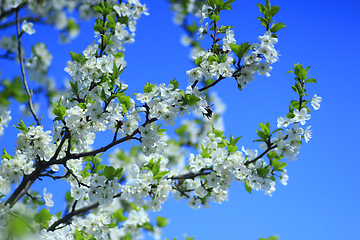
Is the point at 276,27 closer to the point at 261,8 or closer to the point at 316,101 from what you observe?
the point at 261,8

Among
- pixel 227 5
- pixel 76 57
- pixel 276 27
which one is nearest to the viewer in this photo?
pixel 276 27

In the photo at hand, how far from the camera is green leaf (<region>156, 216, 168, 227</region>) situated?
4.28 m

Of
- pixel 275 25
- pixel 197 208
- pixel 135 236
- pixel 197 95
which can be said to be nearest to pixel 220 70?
pixel 197 95

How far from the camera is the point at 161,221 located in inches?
169

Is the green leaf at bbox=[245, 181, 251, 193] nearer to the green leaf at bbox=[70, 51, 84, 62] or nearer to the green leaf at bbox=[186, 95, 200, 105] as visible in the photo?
the green leaf at bbox=[186, 95, 200, 105]

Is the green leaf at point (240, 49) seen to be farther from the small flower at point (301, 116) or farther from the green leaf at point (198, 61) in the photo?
the small flower at point (301, 116)

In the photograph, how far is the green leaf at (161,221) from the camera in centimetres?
428

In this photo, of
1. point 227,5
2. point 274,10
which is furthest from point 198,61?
point 274,10

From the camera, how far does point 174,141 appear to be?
22.8ft

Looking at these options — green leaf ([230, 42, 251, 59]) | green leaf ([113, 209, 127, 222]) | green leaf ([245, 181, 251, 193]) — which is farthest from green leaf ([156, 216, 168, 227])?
green leaf ([230, 42, 251, 59])

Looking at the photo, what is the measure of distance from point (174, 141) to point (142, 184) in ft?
12.8

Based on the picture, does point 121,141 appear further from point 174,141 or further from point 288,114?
point 174,141

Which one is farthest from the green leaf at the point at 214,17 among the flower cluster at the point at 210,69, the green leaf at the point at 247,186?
the green leaf at the point at 247,186

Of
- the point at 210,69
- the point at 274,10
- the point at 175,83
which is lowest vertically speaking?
the point at 175,83
